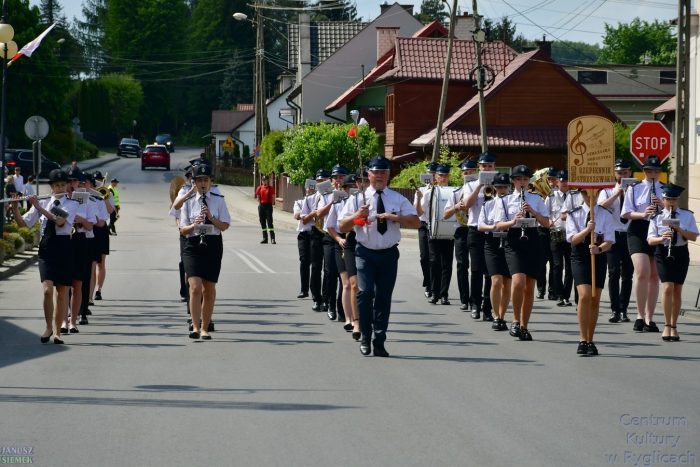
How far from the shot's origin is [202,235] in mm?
13547

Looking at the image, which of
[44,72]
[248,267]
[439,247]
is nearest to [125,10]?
[44,72]

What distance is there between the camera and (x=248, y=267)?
25734mm

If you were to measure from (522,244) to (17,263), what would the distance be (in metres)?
14.0

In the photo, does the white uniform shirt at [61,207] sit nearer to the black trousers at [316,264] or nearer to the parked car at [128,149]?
the black trousers at [316,264]

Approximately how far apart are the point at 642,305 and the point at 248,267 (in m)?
12.3

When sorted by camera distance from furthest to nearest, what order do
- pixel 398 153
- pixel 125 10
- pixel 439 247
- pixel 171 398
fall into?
pixel 125 10
pixel 398 153
pixel 439 247
pixel 171 398

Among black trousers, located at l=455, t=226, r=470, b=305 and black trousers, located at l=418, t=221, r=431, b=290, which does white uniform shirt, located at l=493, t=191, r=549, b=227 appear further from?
black trousers, located at l=418, t=221, r=431, b=290

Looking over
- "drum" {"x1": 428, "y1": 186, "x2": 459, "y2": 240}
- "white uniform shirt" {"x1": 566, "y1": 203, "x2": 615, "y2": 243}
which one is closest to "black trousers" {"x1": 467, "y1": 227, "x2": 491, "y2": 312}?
"drum" {"x1": 428, "y1": 186, "x2": 459, "y2": 240}

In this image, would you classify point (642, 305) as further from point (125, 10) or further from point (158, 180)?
point (125, 10)

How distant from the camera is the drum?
57.4 ft

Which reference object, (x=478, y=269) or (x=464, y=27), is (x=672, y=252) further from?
(x=464, y=27)

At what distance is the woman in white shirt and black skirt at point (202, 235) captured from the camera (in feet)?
44.2

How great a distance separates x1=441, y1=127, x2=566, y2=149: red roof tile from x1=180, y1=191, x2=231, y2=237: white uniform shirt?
126 feet

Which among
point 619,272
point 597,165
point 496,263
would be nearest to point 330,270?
point 496,263
